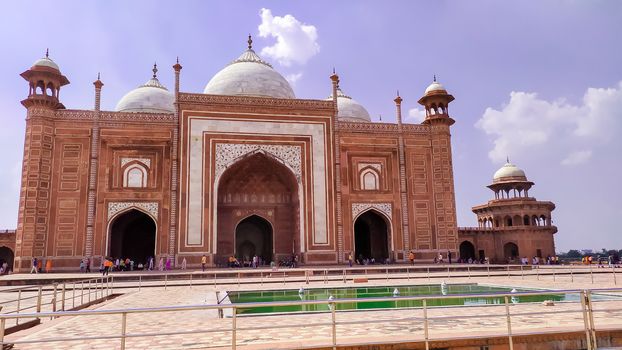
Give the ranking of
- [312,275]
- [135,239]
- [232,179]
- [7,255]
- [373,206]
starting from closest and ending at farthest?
[312,275] → [373,206] → [232,179] → [135,239] → [7,255]

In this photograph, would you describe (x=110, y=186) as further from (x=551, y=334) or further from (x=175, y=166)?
(x=551, y=334)

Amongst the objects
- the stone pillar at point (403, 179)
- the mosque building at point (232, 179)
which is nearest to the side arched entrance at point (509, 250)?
the mosque building at point (232, 179)

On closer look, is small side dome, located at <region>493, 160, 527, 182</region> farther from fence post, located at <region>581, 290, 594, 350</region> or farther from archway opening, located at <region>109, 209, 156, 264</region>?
fence post, located at <region>581, 290, 594, 350</region>

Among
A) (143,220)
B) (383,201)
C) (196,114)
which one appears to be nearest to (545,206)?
(383,201)

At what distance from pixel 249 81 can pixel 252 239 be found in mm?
7050

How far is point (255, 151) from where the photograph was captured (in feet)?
60.8

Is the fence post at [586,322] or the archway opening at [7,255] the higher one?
the archway opening at [7,255]

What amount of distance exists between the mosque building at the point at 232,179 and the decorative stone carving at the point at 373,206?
0.04 m

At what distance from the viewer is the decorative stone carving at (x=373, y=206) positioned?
19172 mm

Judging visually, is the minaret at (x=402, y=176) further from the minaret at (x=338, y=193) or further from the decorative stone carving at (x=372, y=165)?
the minaret at (x=338, y=193)

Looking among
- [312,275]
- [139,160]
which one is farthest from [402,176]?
[139,160]

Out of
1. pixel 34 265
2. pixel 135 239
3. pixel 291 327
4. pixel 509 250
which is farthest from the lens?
pixel 509 250

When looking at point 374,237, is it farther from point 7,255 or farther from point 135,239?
point 7,255

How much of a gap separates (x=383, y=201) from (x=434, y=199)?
6.98 ft
